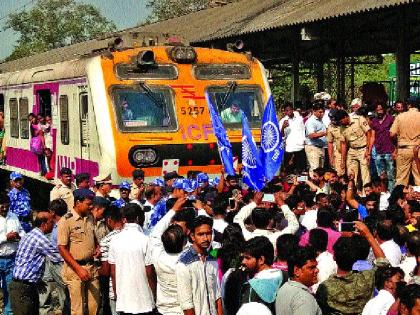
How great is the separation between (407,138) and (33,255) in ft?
21.0

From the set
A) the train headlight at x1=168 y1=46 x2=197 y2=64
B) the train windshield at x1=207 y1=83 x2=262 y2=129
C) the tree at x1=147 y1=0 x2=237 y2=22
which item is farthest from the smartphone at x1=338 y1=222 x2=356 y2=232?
the tree at x1=147 y1=0 x2=237 y2=22

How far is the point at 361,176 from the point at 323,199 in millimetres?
4448

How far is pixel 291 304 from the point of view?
197 inches

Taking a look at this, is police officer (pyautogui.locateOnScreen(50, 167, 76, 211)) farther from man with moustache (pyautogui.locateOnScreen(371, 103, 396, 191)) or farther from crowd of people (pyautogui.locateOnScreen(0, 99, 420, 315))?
man with moustache (pyautogui.locateOnScreen(371, 103, 396, 191))

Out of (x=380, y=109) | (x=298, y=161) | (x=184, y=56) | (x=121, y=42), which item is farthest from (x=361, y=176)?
(x=121, y=42)

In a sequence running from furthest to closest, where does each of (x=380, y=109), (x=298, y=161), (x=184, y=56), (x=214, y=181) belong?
(x=298, y=161) < (x=380, y=109) < (x=184, y=56) < (x=214, y=181)

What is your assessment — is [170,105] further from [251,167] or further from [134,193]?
[251,167]

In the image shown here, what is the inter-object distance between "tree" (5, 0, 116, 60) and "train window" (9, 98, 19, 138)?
2091 inches

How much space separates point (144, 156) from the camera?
11.5 metres

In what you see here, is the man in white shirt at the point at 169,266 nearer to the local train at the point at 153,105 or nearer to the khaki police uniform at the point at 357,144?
the local train at the point at 153,105

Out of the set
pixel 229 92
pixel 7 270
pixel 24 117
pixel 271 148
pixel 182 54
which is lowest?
pixel 7 270

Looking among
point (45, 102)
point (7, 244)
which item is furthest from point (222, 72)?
point (7, 244)

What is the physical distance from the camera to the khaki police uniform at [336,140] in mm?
12781

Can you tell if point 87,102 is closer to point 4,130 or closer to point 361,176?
point 361,176
